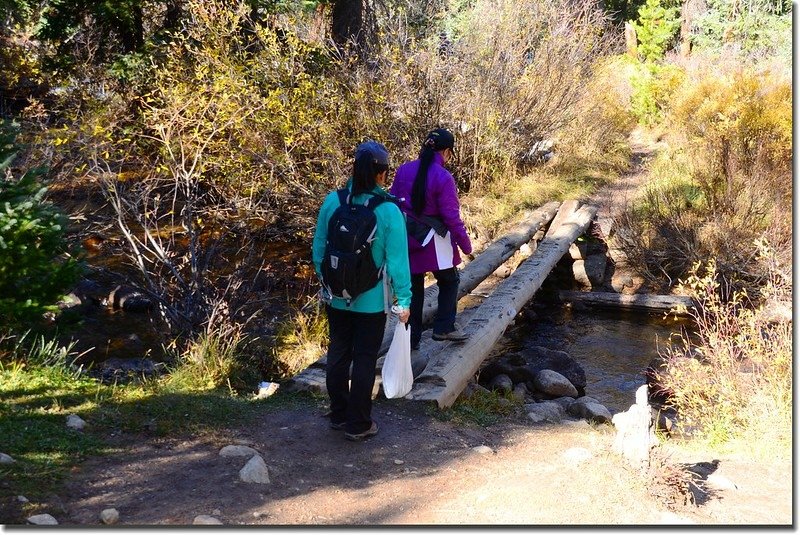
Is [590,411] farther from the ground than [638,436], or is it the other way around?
[638,436]

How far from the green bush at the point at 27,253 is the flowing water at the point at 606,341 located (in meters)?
5.08

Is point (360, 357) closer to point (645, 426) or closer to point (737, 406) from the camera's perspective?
point (645, 426)

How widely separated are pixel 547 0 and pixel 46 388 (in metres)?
13.9

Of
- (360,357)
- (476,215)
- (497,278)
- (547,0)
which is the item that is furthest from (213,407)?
(547,0)

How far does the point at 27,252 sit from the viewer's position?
616 cm

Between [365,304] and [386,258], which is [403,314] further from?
[386,258]

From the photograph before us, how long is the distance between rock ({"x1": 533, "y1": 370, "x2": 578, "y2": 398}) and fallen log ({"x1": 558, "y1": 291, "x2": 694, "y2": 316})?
3.66 meters

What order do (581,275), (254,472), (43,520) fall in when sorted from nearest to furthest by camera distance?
(43,520) < (254,472) < (581,275)

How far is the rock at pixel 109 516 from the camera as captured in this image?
3648 millimetres

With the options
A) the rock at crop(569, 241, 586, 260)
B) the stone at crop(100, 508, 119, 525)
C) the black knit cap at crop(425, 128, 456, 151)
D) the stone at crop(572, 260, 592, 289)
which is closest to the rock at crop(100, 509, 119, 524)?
the stone at crop(100, 508, 119, 525)

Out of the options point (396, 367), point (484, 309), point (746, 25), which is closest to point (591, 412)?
point (484, 309)

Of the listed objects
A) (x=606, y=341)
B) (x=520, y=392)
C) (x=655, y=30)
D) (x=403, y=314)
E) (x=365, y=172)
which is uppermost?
(x=655, y=30)

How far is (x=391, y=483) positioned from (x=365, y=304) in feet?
3.45

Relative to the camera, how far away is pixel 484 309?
813 cm
